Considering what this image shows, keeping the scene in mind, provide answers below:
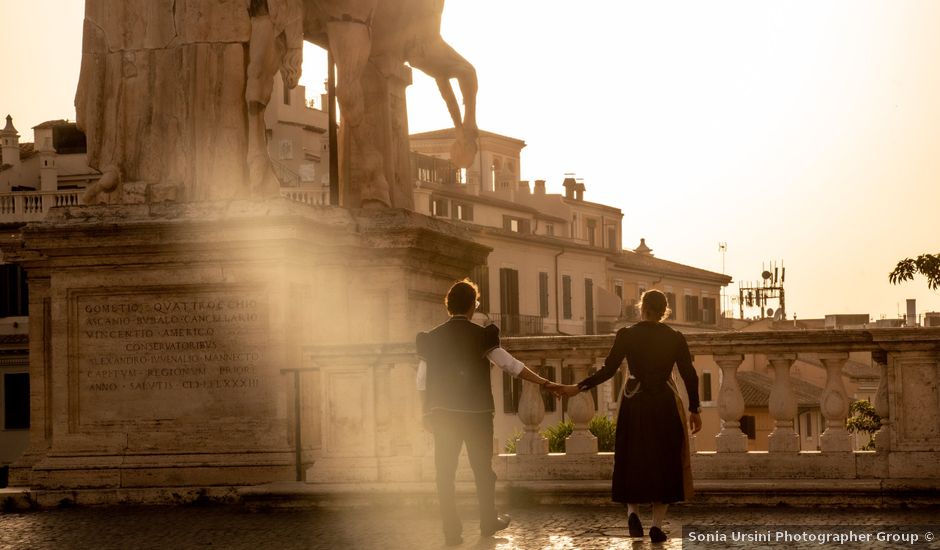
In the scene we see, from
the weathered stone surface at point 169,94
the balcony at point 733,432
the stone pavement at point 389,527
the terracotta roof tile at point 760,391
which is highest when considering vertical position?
the weathered stone surface at point 169,94

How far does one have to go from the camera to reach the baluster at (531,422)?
13523 millimetres

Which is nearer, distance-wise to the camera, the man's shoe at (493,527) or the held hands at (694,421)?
the man's shoe at (493,527)

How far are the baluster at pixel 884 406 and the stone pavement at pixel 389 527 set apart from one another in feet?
2.50

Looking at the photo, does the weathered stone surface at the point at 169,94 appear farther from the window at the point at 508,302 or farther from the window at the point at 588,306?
the window at the point at 588,306

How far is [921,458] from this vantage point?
41.8ft

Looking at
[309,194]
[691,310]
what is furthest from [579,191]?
[309,194]

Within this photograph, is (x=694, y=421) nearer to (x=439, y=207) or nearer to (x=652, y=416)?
(x=652, y=416)

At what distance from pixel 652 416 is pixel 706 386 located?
77.5m

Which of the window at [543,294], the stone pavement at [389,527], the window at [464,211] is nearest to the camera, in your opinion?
the stone pavement at [389,527]

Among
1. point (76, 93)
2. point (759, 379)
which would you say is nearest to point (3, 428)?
point (759, 379)

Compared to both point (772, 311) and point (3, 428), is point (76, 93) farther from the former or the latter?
point (772, 311)

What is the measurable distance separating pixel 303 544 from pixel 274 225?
3349mm

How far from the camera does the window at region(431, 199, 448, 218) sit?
257 feet

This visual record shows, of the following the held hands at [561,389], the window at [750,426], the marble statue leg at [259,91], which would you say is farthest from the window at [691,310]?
the held hands at [561,389]
